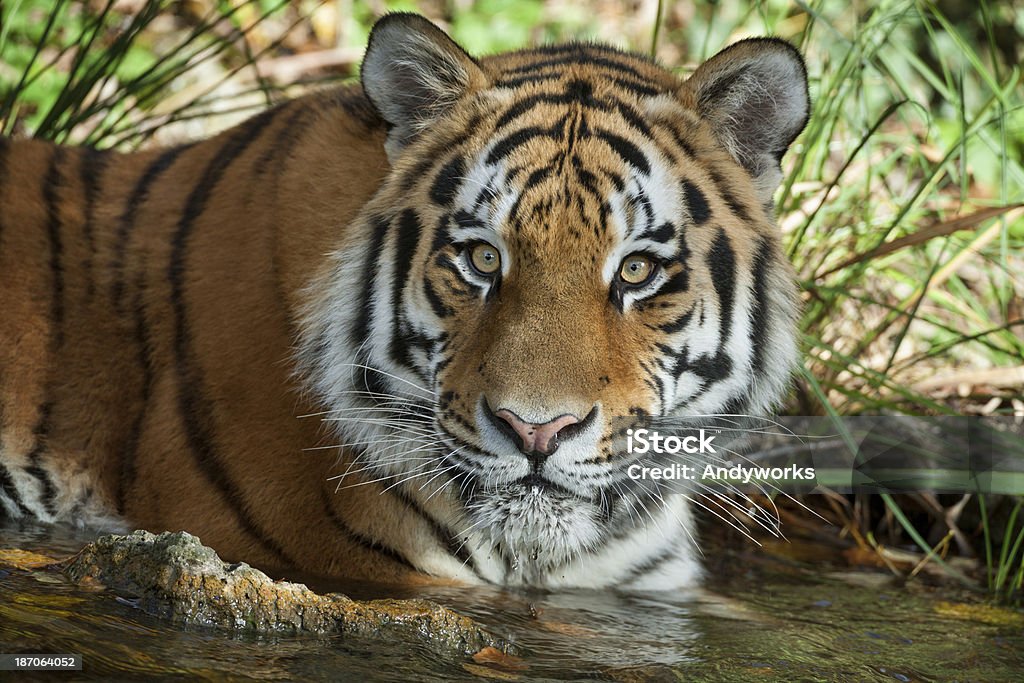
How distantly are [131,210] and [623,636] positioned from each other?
1.61 metres

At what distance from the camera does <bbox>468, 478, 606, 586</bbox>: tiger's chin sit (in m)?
2.33

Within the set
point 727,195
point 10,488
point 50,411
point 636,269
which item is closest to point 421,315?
point 636,269

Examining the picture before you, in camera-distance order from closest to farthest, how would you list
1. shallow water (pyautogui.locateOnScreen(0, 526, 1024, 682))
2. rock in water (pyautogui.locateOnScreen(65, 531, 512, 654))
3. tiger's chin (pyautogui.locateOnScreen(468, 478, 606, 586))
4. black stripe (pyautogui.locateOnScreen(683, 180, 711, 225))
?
1. shallow water (pyautogui.locateOnScreen(0, 526, 1024, 682))
2. rock in water (pyautogui.locateOnScreen(65, 531, 512, 654))
3. tiger's chin (pyautogui.locateOnScreen(468, 478, 606, 586))
4. black stripe (pyautogui.locateOnScreen(683, 180, 711, 225))

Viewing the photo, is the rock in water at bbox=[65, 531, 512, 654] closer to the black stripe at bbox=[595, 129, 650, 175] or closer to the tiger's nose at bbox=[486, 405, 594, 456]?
the tiger's nose at bbox=[486, 405, 594, 456]

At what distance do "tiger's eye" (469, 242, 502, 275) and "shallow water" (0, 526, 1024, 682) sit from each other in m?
0.69

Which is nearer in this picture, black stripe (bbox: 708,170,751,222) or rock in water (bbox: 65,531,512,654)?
rock in water (bbox: 65,531,512,654)

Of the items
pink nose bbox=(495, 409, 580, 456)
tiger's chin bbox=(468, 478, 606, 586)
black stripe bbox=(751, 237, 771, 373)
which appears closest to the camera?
pink nose bbox=(495, 409, 580, 456)

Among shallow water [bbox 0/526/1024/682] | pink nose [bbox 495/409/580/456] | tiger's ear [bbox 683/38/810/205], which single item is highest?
tiger's ear [bbox 683/38/810/205]

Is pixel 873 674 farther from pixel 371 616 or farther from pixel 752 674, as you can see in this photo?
pixel 371 616

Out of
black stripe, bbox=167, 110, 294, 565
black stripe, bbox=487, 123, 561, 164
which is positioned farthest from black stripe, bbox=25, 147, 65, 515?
black stripe, bbox=487, 123, 561, 164

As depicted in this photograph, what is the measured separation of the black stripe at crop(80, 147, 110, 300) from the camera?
288 cm

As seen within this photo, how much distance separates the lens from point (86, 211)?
2.96 metres

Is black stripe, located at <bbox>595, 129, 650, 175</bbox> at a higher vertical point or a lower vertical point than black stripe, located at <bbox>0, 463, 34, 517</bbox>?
higher

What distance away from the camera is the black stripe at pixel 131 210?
2.85 metres
